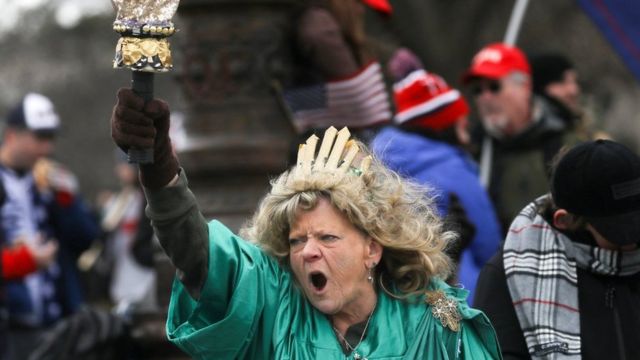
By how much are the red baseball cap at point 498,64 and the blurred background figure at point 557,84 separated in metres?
0.32

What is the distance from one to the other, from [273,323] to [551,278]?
105 centimetres

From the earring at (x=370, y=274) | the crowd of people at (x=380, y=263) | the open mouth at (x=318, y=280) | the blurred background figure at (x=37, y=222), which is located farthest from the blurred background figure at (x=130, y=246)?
the open mouth at (x=318, y=280)

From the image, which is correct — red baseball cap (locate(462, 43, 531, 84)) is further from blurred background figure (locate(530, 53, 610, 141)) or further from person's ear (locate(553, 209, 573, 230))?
person's ear (locate(553, 209, 573, 230))

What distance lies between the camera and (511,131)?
25.8ft

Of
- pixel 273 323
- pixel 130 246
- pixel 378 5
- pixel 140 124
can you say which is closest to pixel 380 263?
pixel 273 323

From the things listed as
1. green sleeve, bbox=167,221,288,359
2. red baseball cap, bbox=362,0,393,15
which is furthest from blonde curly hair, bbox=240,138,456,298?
red baseball cap, bbox=362,0,393,15

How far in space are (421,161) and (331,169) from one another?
231cm

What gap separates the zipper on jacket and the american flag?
2.39m

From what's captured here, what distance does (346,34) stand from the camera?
708 centimetres

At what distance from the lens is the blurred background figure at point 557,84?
26.9 ft

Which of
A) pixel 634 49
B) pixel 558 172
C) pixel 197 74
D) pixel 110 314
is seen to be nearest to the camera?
pixel 558 172

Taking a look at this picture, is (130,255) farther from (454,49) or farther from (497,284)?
(497,284)

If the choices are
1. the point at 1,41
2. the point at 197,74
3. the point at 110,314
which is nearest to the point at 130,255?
the point at 110,314

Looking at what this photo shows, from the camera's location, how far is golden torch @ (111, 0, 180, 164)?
3732mm
